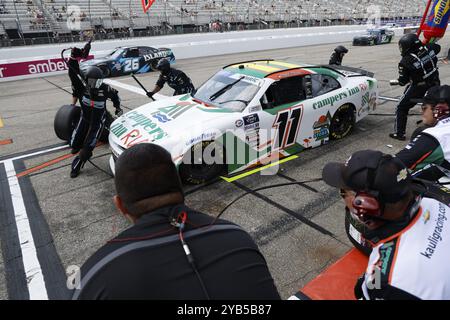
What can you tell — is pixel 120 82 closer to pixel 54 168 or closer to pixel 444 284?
pixel 54 168

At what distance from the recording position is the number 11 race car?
4.30m

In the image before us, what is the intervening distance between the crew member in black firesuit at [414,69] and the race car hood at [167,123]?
3.51 m

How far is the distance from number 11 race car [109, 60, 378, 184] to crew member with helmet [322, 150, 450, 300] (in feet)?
8.98

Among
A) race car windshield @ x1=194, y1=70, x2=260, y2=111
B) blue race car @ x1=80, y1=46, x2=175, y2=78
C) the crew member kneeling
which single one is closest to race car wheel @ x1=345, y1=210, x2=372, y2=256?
the crew member kneeling

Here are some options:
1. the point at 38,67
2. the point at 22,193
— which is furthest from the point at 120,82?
the point at 22,193

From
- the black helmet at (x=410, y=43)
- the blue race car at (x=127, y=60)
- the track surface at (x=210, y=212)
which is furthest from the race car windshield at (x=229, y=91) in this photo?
the blue race car at (x=127, y=60)

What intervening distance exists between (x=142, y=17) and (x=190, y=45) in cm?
637

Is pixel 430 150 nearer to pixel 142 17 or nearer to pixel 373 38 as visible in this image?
pixel 373 38

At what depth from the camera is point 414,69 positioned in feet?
19.1

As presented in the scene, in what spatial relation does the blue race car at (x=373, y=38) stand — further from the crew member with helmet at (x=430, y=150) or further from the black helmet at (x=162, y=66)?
the crew member with helmet at (x=430, y=150)

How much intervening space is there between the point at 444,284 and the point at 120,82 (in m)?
13.4

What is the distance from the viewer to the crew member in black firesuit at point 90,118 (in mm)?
4996

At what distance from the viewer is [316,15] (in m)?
37.7

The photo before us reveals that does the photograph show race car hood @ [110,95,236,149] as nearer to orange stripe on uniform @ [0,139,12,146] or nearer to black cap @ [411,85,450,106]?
black cap @ [411,85,450,106]
